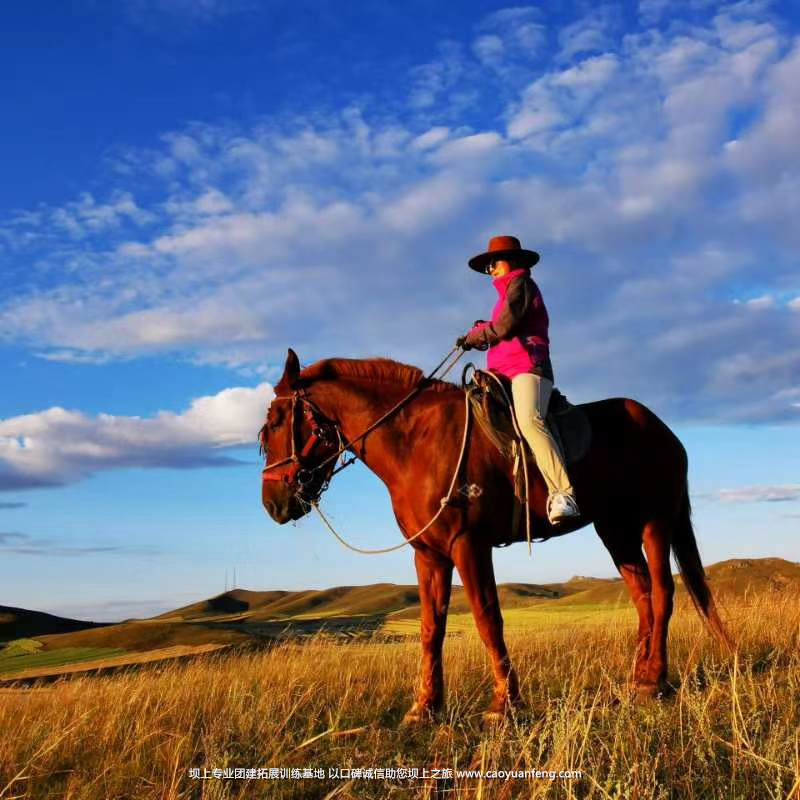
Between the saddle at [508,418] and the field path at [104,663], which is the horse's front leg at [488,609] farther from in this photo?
the field path at [104,663]

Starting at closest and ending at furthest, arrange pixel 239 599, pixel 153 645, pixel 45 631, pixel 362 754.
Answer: pixel 362 754 → pixel 153 645 → pixel 45 631 → pixel 239 599

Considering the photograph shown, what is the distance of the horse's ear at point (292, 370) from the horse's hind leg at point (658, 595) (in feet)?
12.3

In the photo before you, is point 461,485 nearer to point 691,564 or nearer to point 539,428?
point 539,428

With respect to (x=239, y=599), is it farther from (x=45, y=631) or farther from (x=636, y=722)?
(x=636, y=722)

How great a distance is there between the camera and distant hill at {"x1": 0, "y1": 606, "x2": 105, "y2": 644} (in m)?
29.0

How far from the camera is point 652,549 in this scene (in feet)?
23.8

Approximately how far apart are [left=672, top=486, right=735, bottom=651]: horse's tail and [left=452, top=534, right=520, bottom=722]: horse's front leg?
2866mm

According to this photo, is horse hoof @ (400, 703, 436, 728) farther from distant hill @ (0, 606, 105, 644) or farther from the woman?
distant hill @ (0, 606, 105, 644)

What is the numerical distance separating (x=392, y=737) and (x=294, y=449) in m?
2.76

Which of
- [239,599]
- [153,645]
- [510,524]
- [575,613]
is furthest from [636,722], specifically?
[239,599]

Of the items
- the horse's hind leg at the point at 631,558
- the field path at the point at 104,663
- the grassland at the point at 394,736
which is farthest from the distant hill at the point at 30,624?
the horse's hind leg at the point at 631,558

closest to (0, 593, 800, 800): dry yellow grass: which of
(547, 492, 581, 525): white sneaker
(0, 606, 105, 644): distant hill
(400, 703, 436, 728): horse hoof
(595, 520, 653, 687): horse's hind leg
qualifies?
(400, 703, 436, 728): horse hoof

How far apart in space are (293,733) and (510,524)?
8.06 feet

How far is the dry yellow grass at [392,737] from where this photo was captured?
163 inches
